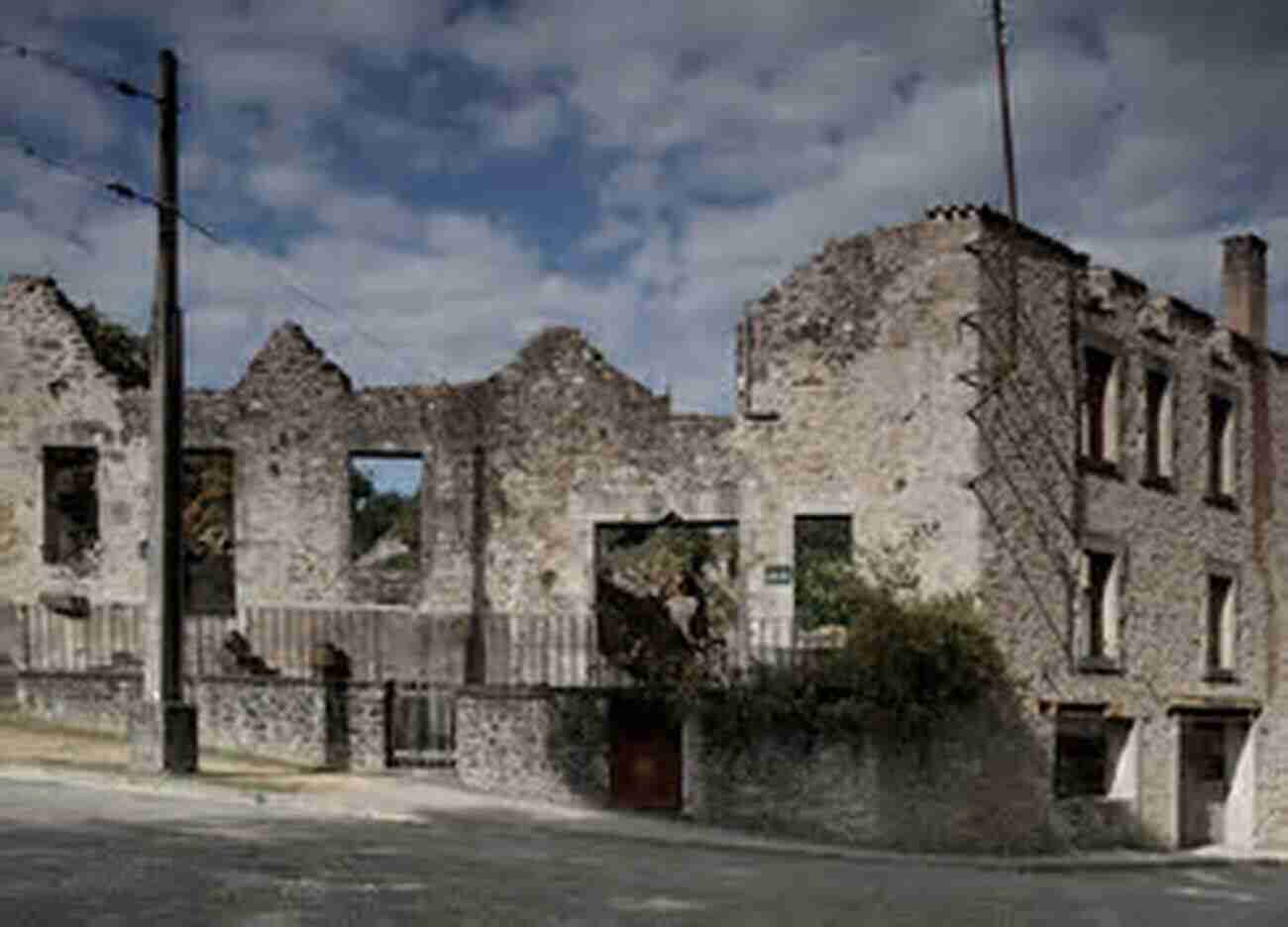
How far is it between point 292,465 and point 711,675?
348 inches

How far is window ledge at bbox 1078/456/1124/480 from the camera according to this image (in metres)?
21.2

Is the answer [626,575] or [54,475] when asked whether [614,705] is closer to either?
[626,575]

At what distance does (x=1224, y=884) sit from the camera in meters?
18.0

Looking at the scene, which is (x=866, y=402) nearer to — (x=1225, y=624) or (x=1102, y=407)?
→ (x=1102, y=407)

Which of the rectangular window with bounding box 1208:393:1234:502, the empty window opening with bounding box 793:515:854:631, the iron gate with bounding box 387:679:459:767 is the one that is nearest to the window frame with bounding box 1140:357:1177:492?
the rectangular window with bounding box 1208:393:1234:502

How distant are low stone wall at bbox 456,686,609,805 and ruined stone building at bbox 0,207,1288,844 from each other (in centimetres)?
309

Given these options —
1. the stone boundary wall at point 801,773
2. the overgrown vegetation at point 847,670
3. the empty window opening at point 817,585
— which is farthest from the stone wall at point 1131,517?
the empty window opening at point 817,585

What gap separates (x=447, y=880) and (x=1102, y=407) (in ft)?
43.1

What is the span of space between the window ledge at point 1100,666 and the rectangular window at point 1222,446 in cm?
450

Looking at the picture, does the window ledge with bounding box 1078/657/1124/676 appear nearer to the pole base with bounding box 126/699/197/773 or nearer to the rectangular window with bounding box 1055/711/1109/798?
the rectangular window with bounding box 1055/711/1109/798

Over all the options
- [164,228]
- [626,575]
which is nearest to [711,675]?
[626,575]

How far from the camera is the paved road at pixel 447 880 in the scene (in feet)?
34.9

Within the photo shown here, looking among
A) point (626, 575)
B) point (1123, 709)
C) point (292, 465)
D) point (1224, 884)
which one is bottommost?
point (1224, 884)

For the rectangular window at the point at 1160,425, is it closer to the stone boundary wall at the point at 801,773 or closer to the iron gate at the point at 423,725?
the stone boundary wall at the point at 801,773
